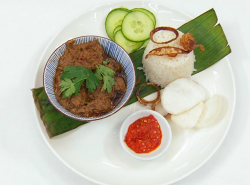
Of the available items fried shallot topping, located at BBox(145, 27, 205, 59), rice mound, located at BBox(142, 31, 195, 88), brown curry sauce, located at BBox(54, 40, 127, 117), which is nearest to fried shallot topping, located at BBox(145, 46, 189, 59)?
fried shallot topping, located at BBox(145, 27, 205, 59)

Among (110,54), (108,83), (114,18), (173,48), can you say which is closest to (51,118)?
(108,83)

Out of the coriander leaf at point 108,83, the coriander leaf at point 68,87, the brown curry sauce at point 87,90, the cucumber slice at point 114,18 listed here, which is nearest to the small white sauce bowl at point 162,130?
the brown curry sauce at point 87,90

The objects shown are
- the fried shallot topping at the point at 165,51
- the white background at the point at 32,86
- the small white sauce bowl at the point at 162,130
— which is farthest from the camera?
the white background at the point at 32,86

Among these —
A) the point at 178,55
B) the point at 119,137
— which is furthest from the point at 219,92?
the point at 119,137

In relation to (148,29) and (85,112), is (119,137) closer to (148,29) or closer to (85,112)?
(85,112)

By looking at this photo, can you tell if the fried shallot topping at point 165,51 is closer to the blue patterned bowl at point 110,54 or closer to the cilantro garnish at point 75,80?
the blue patterned bowl at point 110,54
